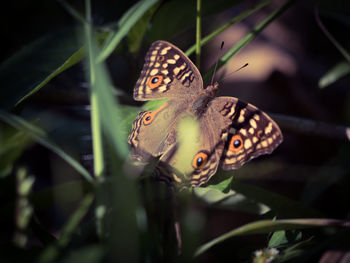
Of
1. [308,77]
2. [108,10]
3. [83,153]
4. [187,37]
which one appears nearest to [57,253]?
[83,153]

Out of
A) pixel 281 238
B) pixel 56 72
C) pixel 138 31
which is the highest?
pixel 138 31

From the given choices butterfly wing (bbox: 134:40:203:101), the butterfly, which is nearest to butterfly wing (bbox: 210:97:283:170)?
the butterfly

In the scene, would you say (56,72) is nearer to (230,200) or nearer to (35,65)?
(35,65)

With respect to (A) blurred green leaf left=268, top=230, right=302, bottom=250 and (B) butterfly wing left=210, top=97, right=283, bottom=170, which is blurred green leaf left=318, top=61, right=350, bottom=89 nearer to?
(B) butterfly wing left=210, top=97, right=283, bottom=170

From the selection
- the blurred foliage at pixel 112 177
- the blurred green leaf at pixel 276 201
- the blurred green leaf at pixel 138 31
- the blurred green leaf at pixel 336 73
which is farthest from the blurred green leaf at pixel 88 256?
the blurred green leaf at pixel 336 73

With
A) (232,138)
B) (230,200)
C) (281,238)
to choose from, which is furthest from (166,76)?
(281,238)

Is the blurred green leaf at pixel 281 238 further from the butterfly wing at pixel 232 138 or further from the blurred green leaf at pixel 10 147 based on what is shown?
the blurred green leaf at pixel 10 147

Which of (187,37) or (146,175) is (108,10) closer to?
(187,37)
